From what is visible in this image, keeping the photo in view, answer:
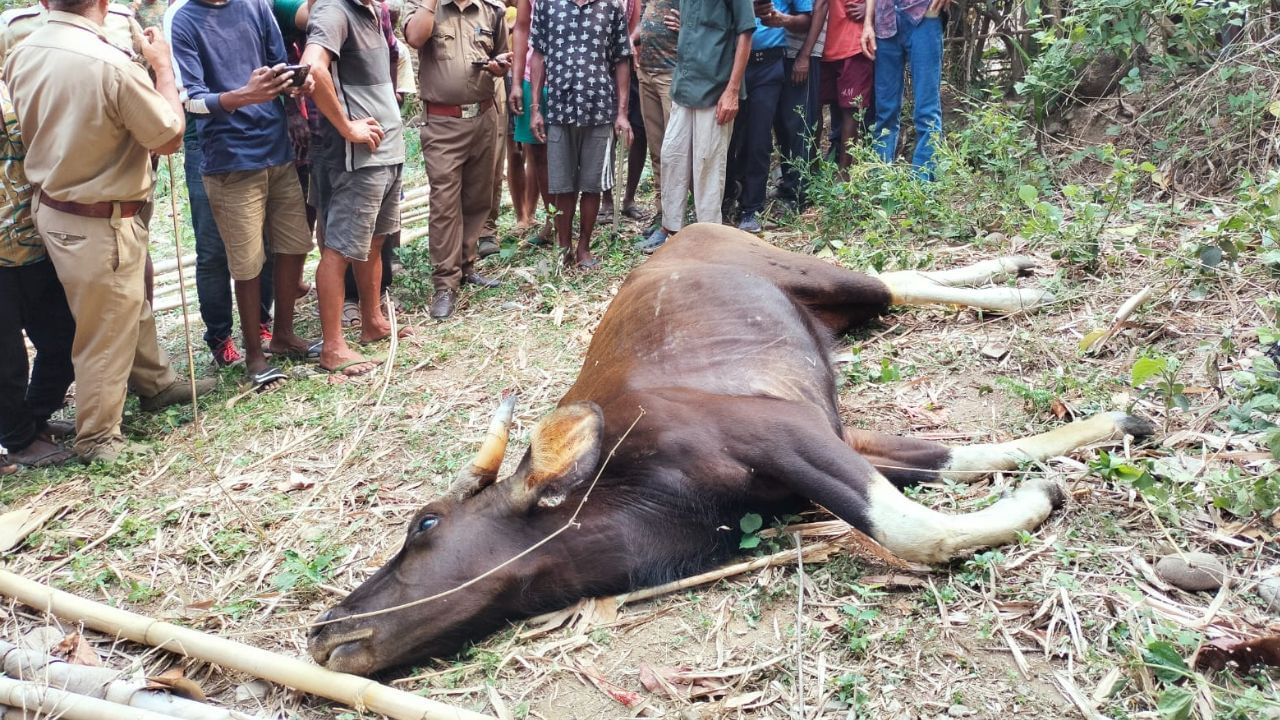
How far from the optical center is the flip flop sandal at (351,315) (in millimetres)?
7675

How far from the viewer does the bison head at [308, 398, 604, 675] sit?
351 cm

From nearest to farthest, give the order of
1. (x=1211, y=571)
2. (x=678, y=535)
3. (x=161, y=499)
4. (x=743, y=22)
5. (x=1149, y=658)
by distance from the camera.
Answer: (x=1149, y=658) < (x=1211, y=571) < (x=678, y=535) < (x=161, y=499) < (x=743, y=22)

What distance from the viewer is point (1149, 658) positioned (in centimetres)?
289

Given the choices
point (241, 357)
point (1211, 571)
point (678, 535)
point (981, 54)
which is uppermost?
point (981, 54)

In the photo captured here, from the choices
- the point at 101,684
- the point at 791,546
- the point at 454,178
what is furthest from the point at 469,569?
the point at 454,178

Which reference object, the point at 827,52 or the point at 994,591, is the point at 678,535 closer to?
the point at 994,591

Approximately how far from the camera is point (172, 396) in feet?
21.0

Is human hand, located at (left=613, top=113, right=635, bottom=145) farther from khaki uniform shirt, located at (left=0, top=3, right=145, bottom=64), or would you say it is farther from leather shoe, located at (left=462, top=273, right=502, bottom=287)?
khaki uniform shirt, located at (left=0, top=3, right=145, bottom=64)

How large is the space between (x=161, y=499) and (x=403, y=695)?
8.46 feet

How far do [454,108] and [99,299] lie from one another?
10.2 feet

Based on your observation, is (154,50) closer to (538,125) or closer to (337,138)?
(337,138)

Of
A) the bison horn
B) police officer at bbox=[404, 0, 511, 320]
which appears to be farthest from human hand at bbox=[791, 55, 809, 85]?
the bison horn

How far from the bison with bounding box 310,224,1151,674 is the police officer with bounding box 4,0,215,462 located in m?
2.70

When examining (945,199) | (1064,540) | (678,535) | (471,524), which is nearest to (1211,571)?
(1064,540)
